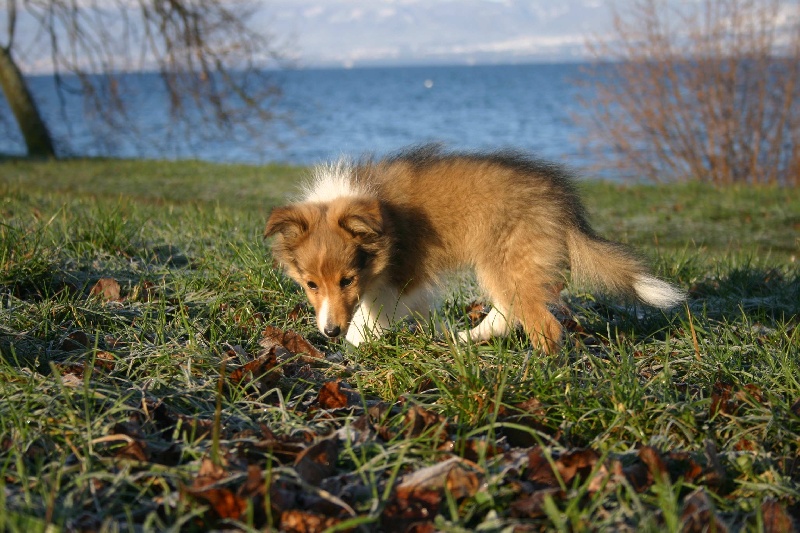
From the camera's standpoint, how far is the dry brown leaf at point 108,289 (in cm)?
502

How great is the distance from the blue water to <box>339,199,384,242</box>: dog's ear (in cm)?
119

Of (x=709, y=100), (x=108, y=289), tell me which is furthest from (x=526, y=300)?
(x=709, y=100)

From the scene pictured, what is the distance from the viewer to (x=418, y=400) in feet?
12.2

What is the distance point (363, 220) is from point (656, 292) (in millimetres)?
1807

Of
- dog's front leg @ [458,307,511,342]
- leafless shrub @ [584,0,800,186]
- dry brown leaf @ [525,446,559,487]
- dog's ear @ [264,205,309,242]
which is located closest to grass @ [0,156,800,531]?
dry brown leaf @ [525,446,559,487]

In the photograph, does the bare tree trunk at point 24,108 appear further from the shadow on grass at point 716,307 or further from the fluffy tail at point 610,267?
the fluffy tail at point 610,267

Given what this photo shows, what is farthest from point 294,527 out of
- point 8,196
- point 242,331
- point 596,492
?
point 8,196

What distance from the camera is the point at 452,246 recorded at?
4.95m

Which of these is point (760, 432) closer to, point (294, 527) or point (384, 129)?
point (294, 527)

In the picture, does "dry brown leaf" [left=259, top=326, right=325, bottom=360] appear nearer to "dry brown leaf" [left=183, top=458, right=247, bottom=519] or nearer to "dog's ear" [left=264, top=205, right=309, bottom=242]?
"dog's ear" [left=264, top=205, right=309, bottom=242]

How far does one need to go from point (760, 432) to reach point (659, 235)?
7.41 m

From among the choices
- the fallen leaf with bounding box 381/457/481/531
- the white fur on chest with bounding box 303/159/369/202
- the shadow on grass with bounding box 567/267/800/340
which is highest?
the white fur on chest with bounding box 303/159/369/202

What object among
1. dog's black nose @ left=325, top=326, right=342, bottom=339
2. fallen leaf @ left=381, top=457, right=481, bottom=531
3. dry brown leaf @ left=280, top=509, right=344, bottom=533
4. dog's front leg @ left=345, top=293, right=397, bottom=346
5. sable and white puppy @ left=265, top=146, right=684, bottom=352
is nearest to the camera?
dry brown leaf @ left=280, top=509, right=344, bottom=533

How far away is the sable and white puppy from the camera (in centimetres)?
460
